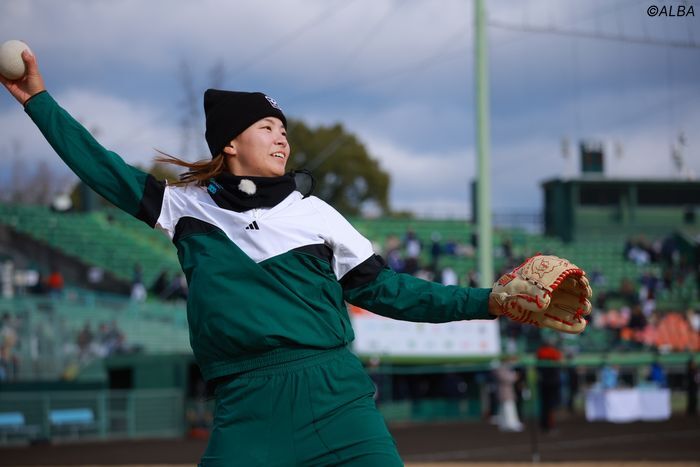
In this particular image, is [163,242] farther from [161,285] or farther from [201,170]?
[201,170]

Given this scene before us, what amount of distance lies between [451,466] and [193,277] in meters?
11.4

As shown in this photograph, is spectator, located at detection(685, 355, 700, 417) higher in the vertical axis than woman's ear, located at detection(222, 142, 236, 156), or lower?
lower

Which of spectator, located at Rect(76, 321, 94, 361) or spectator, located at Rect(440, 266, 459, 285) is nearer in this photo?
spectator, located at Rect(76, 321, 94, 361)

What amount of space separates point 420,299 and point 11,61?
1.77m

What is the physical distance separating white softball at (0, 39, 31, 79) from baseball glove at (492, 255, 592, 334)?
76.9 inches

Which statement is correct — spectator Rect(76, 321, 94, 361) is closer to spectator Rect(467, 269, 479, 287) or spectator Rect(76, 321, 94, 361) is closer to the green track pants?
spectator Rect(467, 269, 479, 287)

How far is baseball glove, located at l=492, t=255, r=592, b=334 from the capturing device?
405 centimetres

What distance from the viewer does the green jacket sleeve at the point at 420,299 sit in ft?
13.6

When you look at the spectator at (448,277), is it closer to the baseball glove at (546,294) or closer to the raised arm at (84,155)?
the baseball glove at (546,294)

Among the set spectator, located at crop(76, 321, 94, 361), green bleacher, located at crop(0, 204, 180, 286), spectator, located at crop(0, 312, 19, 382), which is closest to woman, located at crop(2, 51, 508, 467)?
spectator, located at crop(0, 312, 19, 382)

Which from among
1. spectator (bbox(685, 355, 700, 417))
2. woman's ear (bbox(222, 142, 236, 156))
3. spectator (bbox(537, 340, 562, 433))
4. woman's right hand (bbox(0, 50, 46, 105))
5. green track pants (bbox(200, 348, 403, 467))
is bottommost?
spectator (bbox(685, 355, 700, 417))

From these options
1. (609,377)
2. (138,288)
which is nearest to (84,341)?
(138,288)

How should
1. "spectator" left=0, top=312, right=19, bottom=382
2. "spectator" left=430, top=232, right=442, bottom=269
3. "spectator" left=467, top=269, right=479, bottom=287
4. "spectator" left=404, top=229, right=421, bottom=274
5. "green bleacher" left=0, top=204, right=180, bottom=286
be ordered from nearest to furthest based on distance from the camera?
"spectator" left=0, top=312, right=19, bottom=382, "spectator" left=467, top=269, right=479, bottom=287, "green bleacher" left=0, top=204, right=180, bottom=286, "spectator" left=430, top=232, right=442, bottom=269, "spectator" left=404, top=229, right=421, bottom=274

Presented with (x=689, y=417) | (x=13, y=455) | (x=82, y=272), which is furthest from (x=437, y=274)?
(x=13, y=455)
